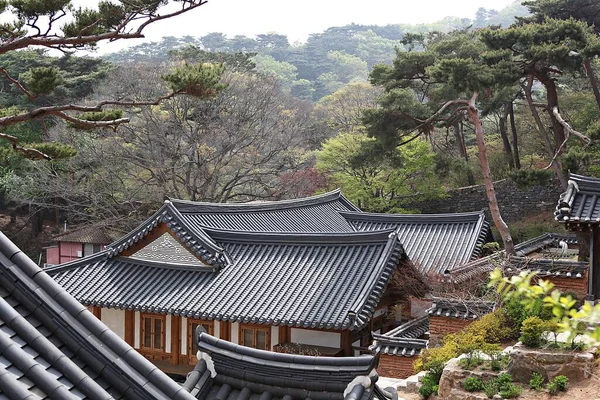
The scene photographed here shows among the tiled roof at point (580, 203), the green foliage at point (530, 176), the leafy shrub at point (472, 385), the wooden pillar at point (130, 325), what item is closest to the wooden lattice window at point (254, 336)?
the wooden pillar at point (130, 325)

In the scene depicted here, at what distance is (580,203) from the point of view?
13.7 m

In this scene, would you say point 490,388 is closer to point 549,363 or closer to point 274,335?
point 549,363

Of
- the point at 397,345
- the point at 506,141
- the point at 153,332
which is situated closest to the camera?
the point at 397,345

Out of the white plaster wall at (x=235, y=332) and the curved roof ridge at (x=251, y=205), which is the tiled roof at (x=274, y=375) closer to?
the white plaster wall at (x=235, y=332)

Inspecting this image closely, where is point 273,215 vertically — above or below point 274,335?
above

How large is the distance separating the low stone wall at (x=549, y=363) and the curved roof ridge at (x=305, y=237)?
17.7 ft

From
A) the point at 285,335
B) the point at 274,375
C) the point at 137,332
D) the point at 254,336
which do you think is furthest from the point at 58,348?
the point at 137,332

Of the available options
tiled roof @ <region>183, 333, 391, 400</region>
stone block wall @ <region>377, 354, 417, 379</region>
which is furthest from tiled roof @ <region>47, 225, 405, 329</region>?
tiled roof @ <region>183, 333, 391, 400</region>

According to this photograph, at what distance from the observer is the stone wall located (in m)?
30.4

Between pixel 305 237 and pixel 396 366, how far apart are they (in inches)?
157

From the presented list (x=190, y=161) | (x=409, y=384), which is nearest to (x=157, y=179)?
(x=190, y=161)

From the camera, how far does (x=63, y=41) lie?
12.0m

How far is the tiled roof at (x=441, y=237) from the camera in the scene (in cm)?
2030

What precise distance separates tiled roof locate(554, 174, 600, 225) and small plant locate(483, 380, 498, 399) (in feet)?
13.4
